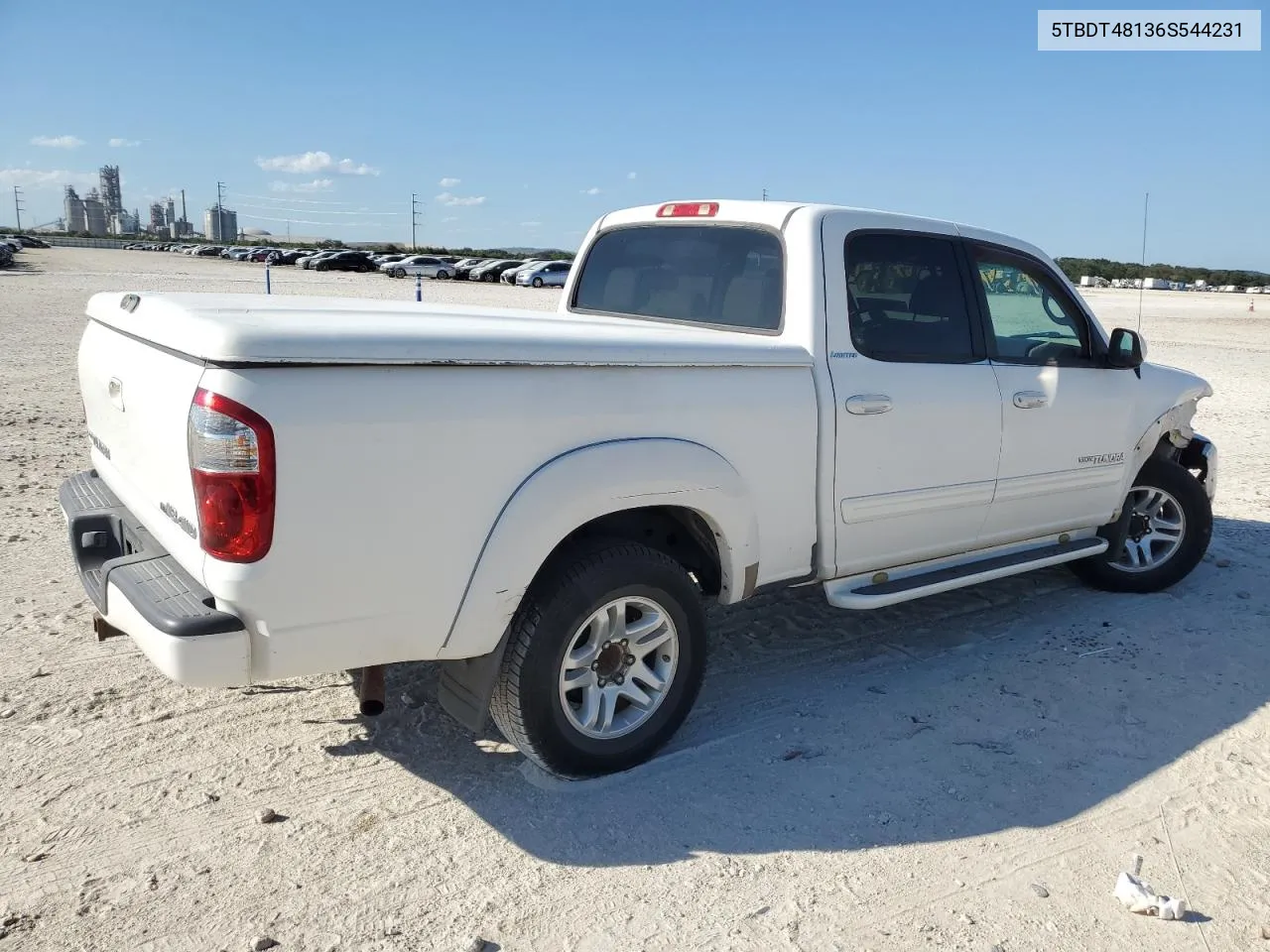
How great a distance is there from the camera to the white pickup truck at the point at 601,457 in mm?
2686

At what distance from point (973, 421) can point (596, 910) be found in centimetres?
268

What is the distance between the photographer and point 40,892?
280cm

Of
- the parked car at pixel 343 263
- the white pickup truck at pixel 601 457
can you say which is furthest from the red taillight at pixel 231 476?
the parked car at pixel 343 263

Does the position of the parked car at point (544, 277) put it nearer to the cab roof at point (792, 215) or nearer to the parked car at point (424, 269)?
the parked car at point (424, 269)

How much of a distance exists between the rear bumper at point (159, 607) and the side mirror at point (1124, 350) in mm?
4284

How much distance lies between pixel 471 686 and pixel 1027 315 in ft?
10.8

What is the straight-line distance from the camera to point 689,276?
4.58 metres

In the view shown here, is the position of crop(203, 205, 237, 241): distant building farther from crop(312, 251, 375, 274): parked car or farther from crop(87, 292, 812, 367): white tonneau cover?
crop(87, 292, 812, 367): white tonneau cover

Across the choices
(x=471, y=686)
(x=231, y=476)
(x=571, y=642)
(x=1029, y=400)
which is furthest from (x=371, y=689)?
(x=1029, y=400)

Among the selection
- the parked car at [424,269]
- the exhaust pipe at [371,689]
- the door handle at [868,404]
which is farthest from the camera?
the parked car at [424,269]

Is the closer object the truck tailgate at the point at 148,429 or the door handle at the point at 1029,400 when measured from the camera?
the truck tailgate at the point at 148,429

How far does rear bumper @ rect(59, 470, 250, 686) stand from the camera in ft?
8.72

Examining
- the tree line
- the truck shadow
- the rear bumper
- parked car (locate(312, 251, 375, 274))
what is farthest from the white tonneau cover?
the tree line

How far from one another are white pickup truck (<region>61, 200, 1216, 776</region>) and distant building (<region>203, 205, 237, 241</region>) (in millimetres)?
192940
